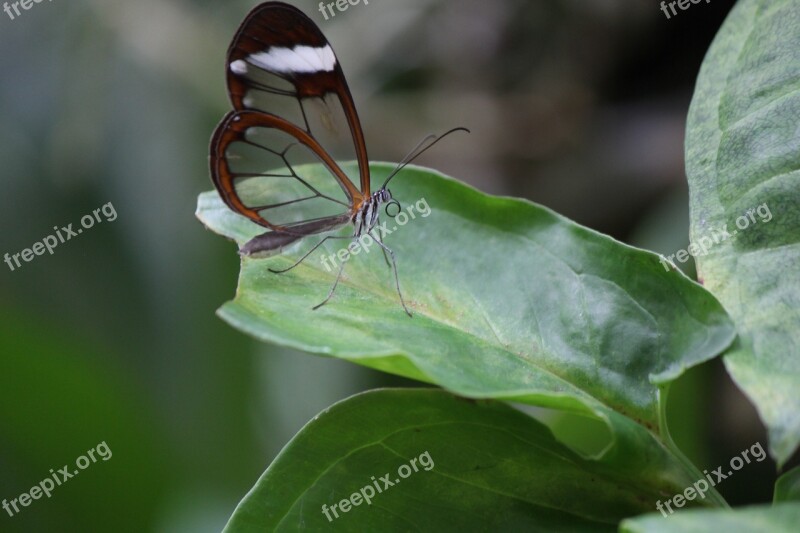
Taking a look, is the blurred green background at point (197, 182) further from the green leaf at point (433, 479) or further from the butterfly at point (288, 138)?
the green leaf at point (433, 479)

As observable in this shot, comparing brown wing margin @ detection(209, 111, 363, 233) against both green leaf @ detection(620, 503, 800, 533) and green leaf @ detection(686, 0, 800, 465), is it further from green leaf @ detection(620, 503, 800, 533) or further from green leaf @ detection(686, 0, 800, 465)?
green leaf @ detection(620, 503, 800, 533)

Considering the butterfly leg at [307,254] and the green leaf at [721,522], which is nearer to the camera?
the green leaf at [721,522]

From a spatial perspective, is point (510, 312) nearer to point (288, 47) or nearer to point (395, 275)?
point (395, 275)

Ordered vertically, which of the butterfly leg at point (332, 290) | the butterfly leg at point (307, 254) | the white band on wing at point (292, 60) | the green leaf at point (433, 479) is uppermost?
the white band on wing at point (292, 60)

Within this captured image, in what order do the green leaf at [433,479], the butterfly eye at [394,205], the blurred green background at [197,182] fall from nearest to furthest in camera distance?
the green leaf at [433,479] → the butterfly eye at [394,205] → the blurred green background at [197,182]

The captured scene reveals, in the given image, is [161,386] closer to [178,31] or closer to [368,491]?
[178,31]

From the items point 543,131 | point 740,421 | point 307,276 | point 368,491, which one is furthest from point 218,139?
point 543,131

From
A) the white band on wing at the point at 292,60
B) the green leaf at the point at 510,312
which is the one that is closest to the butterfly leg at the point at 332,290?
the green leaf at the point at 510,312
